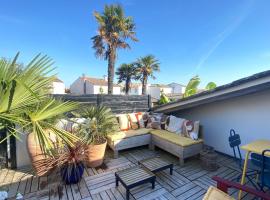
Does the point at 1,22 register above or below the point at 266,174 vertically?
above

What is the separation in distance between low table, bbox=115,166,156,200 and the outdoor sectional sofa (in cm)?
130

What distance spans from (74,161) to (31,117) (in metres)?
1.50

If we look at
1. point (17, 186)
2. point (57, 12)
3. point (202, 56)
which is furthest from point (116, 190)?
point (202, 56)

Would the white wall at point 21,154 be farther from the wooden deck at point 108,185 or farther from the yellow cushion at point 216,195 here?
the yellow cushion at point 216,195

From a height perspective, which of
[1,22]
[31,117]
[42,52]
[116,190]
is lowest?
[116,190]

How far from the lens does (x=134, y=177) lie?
2918 millimetres

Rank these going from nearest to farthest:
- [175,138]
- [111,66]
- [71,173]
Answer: [71,173] → [175,138] → [111,66]

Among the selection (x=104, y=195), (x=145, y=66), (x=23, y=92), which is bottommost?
(x=104, y=195)

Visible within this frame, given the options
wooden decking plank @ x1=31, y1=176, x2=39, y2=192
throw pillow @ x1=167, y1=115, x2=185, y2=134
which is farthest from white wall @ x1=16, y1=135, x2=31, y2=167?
throw pillow @ x1=167, y1=115, x2=185, y2=134

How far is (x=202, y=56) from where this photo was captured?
12.0m

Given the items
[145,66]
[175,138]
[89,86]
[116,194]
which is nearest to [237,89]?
[175,138]

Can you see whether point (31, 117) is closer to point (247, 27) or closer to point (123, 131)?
point (123, 131)

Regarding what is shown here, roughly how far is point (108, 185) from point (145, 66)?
54.0ft

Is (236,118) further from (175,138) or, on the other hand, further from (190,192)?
(190,192)
